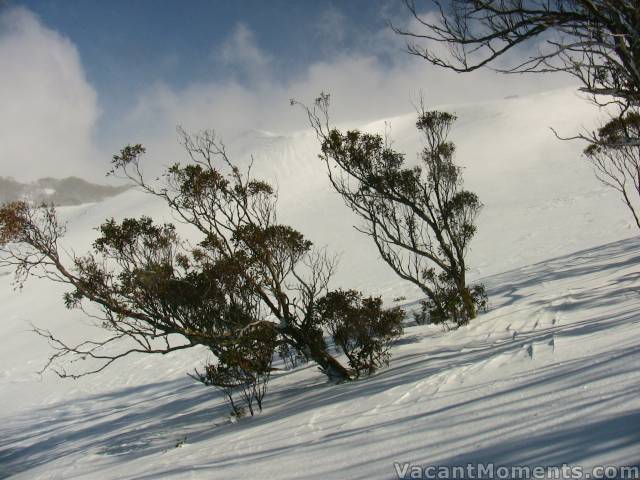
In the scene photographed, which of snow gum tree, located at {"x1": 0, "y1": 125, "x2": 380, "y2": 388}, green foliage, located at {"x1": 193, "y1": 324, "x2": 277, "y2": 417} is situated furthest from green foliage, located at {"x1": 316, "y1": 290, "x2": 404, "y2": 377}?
green foliage, located at {"x1": 193, "y1": 324, "x2": 277, "y2": 417}

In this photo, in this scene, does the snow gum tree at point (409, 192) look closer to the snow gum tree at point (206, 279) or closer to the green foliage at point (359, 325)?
the green foliage at point (359, 325)

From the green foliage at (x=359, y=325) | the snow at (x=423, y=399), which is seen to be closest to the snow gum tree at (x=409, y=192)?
the snow at (x=423, y=399)

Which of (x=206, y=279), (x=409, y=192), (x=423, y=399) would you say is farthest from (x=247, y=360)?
(x=409, y=192)

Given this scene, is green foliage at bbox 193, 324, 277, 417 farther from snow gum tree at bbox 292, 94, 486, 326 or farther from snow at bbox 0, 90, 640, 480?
snow gum tree at bbox 292, 94, 486, 326

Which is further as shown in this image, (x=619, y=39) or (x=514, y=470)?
(x=619, y=39)

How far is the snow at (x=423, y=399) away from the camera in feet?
10.2

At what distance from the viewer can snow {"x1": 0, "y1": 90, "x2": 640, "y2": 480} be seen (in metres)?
3.09

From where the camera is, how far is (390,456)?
10.9 ft

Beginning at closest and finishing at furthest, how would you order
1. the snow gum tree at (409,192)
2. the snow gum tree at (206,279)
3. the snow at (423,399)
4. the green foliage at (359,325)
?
the snow at (423,399), the snow gum tree at (206,279), the green foliage at (359,325), the snow gum tree at (409,192)

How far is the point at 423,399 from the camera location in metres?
4.46

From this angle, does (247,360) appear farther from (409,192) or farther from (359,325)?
(409,192)

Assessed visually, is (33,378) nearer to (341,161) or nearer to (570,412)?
(341,161)

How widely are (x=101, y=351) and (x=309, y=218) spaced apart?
2337 centimetres

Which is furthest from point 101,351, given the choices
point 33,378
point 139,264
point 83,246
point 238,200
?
point 83,246
